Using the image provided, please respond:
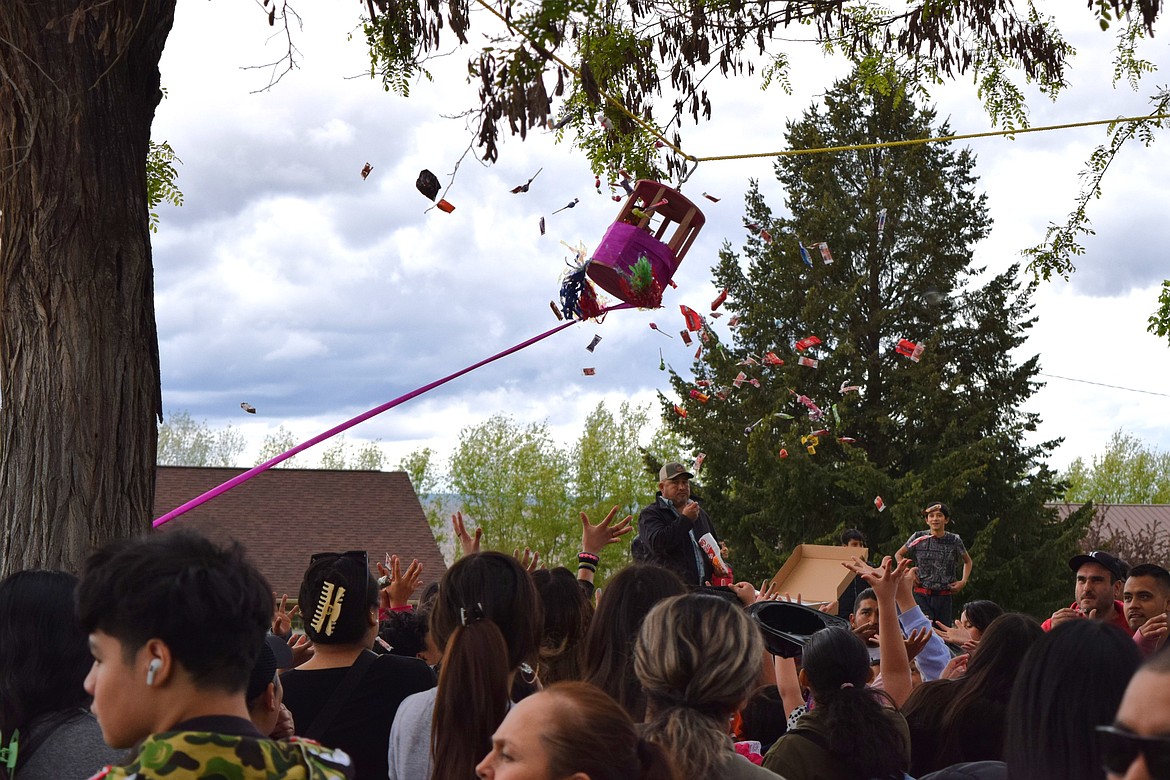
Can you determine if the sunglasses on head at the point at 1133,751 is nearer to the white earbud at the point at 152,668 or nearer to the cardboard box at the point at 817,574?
the white earbud at the point at 152,668

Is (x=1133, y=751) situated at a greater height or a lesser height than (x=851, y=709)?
greater

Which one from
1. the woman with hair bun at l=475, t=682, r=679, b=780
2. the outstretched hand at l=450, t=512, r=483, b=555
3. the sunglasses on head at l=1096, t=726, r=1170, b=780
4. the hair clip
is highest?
the outstretched hand at l=450, t=512, r=483, b=555

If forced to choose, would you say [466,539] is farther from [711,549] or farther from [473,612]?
[711,549]

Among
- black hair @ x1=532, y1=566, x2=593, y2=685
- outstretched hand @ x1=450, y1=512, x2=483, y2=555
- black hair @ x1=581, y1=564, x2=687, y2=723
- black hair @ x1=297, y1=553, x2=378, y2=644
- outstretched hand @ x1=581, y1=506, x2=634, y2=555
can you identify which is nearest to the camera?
black hair @ x1=581, y1=564, x2=687, y2=723

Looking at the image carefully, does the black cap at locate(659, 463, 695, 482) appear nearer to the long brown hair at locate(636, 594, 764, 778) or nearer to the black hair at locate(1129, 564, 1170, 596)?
the black hair at locate(1129, 564, 1170, 596)

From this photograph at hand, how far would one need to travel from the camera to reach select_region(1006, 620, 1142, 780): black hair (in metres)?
2.19

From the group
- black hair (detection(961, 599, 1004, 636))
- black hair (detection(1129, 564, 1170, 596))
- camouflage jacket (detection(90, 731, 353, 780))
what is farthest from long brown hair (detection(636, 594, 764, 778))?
black hair (detection(1129, 564, 1170, 596))

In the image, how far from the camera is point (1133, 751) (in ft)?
5.29

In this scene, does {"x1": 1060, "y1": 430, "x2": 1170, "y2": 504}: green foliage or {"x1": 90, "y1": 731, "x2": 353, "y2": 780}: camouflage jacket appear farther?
{"x1": 1060, "y1": 430, "x2": 1170, "y2": 504}: green foliage

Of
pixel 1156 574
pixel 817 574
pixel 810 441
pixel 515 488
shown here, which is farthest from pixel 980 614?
pixel 515 488

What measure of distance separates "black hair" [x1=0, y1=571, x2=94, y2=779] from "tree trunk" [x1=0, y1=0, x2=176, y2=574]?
2061mm

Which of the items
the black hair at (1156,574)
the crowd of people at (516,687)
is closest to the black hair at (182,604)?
the crowd of people at (516,687)

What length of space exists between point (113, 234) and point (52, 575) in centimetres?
246

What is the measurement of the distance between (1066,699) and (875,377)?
78.6 ft
